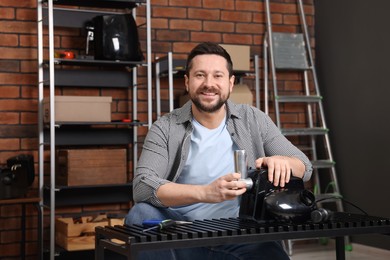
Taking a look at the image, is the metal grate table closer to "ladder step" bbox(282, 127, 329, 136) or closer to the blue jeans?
the blue jeans

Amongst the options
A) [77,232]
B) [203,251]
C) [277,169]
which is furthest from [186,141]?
[77,232]

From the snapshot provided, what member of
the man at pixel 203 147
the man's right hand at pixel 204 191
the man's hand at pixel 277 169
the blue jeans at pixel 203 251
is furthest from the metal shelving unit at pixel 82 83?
the man's hand at pixel 277 169

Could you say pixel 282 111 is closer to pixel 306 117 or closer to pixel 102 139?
pixel 306 117

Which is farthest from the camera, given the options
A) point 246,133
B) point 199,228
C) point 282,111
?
point 282,111

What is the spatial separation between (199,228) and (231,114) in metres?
0.90

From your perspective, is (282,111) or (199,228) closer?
(199,228)

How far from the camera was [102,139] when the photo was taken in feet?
14.9

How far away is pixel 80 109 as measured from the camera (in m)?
4.23

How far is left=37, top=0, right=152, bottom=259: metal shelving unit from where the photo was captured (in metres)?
4.22

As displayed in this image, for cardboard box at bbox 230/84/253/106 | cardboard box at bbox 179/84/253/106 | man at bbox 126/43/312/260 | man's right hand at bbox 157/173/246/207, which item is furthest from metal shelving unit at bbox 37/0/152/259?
man's right hand at bbox 157/173/246/207

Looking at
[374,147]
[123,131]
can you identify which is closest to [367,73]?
[374,147]

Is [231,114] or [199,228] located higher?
[231,114]

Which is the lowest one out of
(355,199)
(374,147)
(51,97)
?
(355,199)

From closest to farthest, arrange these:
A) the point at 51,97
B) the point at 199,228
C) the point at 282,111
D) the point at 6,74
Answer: the point at 199,228 → the point at 51,97 → the point at 6,74 → the point at 282,111
